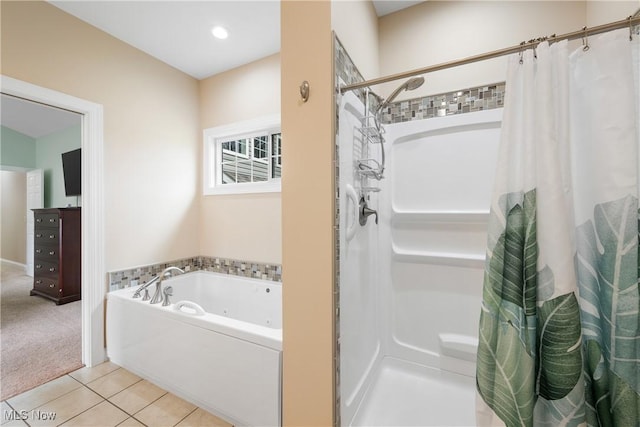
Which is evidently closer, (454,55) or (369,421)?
(369,421)

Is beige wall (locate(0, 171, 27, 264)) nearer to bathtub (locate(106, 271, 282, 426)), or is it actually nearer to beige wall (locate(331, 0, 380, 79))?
bathtub (locate(106, 271, 282, 426))

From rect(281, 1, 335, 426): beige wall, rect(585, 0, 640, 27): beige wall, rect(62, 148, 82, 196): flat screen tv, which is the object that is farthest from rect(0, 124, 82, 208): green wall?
rect(585, 0, 640, 27): beige wall

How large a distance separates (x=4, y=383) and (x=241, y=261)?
5.88 ft

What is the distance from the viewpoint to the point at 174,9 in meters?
1.97

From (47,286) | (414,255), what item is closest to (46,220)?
(47,286)

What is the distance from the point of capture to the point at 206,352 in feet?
5.21

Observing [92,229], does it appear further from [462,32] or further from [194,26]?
[462,32]

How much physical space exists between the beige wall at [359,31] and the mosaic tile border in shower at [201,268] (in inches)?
71.7

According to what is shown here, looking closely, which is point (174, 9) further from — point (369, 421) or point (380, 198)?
point (369, 421)

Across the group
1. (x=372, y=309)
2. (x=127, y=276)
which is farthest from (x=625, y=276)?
(x=127, y=276)

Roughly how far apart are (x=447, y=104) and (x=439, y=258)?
111cm

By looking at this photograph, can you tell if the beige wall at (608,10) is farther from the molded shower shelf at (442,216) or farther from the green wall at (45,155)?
the green wall at (45,155)

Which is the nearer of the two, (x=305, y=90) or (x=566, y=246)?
(x=566, y=246)

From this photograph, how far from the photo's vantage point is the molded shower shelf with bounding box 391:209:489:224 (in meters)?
1.79
